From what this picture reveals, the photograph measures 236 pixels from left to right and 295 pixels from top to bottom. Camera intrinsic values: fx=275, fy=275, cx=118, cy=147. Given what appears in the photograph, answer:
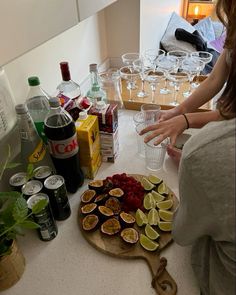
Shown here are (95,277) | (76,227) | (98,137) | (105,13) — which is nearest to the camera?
(95,277)

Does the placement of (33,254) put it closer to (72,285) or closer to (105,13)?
(72,285)

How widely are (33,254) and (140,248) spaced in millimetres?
276

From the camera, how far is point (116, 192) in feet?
2.62

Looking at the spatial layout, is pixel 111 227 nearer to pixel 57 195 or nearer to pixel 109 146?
pixel 57 195

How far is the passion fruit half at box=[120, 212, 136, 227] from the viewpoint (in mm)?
730

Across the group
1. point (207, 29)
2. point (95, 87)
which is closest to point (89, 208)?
point (95, 87)

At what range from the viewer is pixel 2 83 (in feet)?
2.39

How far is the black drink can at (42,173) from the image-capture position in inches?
28.4

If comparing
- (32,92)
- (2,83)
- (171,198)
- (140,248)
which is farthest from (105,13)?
(140,248)

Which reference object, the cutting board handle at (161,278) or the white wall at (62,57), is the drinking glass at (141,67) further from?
the cutting board handle at (161,278)

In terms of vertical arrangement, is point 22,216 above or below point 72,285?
above

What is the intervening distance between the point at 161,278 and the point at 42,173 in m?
0.39

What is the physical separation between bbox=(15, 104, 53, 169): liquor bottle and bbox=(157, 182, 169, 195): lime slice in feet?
1.15

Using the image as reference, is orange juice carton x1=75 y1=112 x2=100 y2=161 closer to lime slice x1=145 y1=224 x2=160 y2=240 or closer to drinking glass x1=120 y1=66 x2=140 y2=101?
lime slice x1=145 y1=224 x2=160 y2=240
